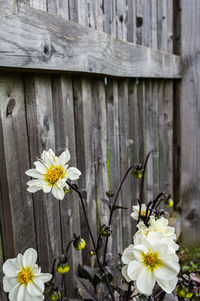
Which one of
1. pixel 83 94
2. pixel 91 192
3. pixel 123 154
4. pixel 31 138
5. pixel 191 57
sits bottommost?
pixel 91 192

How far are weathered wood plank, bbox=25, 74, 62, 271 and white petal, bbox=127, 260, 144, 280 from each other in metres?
0.52

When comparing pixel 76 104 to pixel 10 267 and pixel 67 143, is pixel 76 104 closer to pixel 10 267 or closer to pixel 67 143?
pixel 67 143

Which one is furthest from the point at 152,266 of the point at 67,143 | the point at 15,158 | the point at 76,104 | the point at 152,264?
the point at 76,104

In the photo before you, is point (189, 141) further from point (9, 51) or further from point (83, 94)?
point (9, 51)

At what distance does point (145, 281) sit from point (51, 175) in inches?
15.6

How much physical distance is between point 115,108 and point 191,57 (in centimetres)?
122

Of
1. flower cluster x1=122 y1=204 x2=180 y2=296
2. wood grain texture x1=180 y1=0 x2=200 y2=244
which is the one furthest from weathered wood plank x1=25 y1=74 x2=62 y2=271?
wood grain texture x1=180 y1=0 x2=200 y2=244

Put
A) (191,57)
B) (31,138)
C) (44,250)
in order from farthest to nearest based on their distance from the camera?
(191,57) → (44,250) → (31,138)

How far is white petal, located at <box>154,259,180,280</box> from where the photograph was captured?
32.6 inches

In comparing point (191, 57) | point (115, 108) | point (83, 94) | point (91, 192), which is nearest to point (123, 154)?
point (115, 108)

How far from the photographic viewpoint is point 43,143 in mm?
1254

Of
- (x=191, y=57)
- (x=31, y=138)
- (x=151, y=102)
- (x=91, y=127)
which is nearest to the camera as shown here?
(x=31, y=138)

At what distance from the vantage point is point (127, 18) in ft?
6.08

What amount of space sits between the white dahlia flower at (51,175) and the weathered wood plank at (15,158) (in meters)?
0.14
